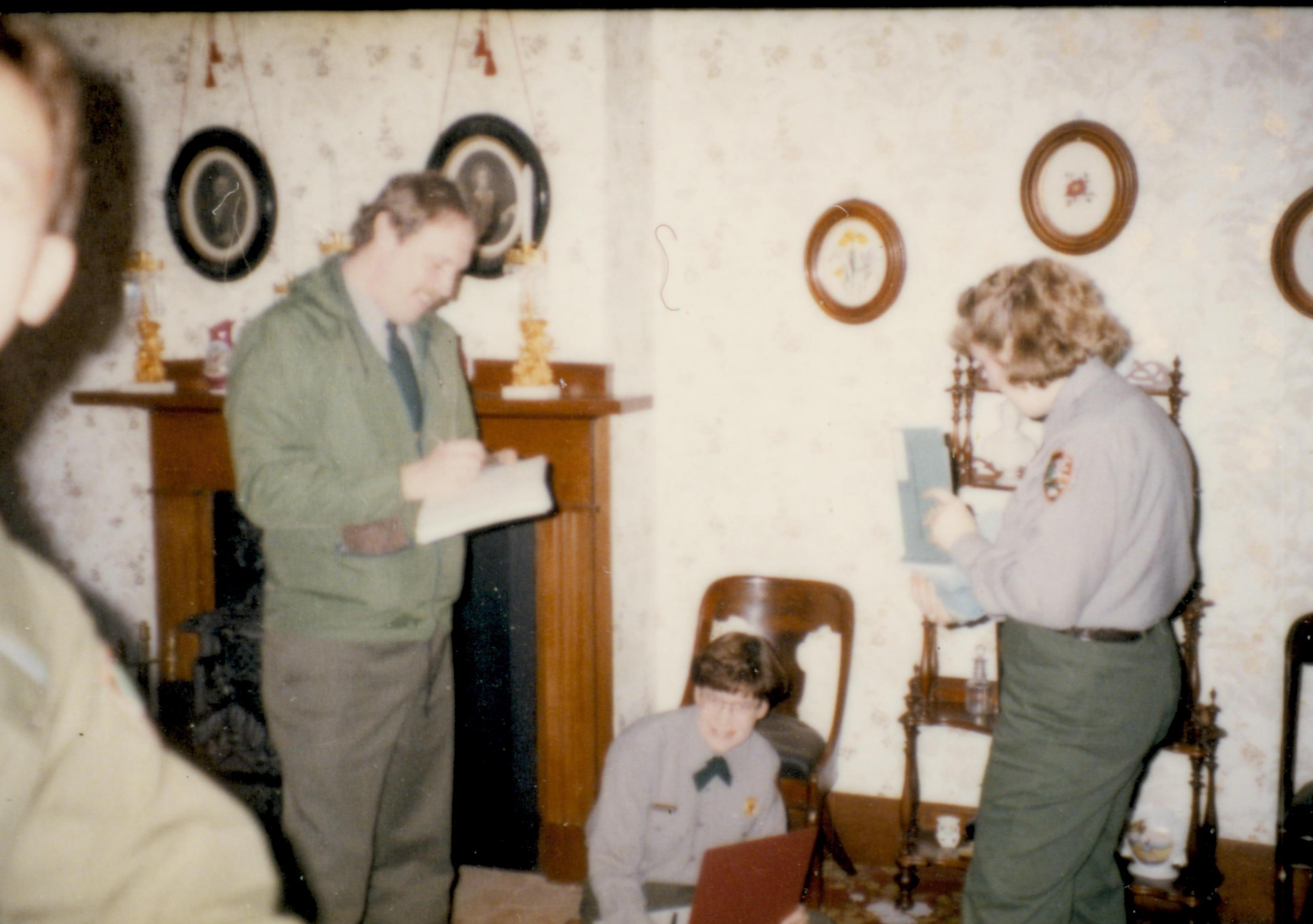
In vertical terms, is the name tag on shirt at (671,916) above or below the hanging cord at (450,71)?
below

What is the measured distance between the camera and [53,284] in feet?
1.63

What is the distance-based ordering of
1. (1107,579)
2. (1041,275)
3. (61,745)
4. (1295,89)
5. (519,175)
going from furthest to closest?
(519,175)
(1295,89)
(1041,275)
(1107,579)
(61,745)

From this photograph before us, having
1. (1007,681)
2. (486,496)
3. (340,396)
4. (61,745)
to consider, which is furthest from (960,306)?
(61,745)

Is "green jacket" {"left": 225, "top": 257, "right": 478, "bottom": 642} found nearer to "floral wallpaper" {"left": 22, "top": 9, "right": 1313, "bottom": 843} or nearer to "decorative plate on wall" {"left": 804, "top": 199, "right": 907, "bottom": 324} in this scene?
"floral wallpaper" {"left": 22, "top": 9, "right": 1313, "bottom": 843}

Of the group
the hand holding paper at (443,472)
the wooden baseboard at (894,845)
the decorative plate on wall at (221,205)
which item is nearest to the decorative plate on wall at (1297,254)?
the wooden baseboard at (894,845)

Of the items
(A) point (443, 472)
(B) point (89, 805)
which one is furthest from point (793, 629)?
(B) point (89, 805)

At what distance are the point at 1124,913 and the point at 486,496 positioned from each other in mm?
1476

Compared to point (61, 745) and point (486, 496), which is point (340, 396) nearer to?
point (486, 496)

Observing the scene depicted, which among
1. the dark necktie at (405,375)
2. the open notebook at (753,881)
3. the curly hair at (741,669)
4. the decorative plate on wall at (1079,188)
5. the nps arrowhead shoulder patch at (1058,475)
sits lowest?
the open notebook at (753,881)

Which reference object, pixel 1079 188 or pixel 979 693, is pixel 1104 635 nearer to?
pixel 979 693

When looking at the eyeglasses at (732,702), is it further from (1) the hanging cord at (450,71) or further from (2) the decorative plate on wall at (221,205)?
(2) the decorative plate on wall at (221,205)

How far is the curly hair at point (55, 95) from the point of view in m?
0.43

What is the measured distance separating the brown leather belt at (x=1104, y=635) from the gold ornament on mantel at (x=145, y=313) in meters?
2.62

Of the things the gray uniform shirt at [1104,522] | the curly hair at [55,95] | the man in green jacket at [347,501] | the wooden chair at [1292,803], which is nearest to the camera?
the curly hair at [55,95]
